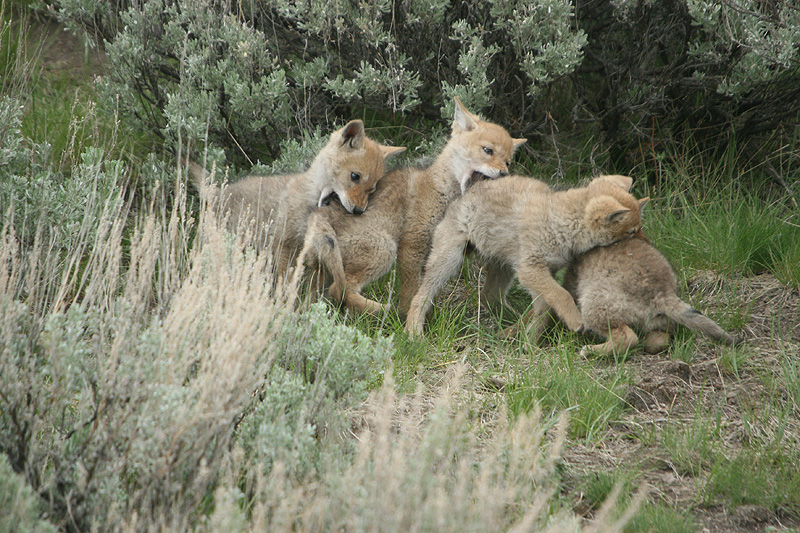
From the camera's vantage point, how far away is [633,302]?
4.81 metres

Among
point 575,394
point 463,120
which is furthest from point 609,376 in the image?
A: point 463,120

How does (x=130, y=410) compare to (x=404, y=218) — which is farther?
(x=404, y=218)

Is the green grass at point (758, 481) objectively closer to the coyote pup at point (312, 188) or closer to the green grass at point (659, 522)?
the green grass at point (659, 522)

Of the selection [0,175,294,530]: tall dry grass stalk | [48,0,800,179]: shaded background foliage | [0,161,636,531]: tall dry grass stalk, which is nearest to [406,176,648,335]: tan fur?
[48,0,800,179]: shaded background foliage

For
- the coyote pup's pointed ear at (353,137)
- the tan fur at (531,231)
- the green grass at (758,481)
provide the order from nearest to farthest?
the green grass at (758,481) → the tan fur at (531,231) → the coyote pup's pointed ear at (353,137)

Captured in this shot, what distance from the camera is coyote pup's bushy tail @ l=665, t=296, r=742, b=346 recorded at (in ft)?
15.3

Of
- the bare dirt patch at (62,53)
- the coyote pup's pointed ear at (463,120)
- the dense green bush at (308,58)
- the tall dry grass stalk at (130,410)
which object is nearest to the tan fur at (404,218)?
the coyote pup's pointed ear at (463,120)

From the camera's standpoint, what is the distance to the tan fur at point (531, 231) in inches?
198

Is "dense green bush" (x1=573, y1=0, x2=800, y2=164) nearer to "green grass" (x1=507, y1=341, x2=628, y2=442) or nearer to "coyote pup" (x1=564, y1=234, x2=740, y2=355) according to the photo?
"coyote pup" (x1=564, y1=234, x2=740, y2=355)

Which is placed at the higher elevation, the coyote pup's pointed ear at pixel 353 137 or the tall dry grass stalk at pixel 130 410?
the coyote pup's pointed ear at pixel 353 137

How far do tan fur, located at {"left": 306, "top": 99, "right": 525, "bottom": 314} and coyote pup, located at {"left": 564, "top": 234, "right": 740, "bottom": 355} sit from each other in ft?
4.16

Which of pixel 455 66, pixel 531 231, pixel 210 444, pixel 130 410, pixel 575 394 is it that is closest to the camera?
pixel 130 410

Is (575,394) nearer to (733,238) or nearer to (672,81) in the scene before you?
(733,238)

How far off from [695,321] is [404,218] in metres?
2.30
